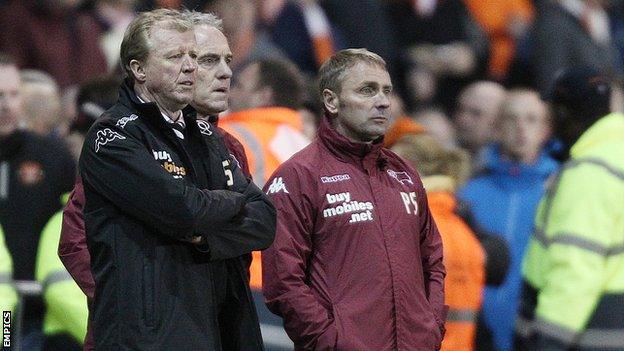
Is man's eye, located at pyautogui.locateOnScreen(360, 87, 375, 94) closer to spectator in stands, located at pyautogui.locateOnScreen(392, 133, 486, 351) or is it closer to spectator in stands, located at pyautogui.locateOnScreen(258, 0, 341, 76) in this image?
spectator in stands, located at pyautogui.locateOnScreen(392, 133, 486, 351)

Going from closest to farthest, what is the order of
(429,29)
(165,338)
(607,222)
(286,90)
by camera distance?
(165,338) → (607,222) → (286,90) → (429,29)

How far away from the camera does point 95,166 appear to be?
538 centimetres

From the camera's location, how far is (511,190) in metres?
9.95

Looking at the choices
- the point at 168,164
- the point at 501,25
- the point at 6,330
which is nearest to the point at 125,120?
the point at 168,164

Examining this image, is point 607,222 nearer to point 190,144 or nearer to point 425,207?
point 425,207

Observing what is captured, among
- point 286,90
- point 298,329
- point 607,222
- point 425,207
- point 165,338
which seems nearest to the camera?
point 165,338

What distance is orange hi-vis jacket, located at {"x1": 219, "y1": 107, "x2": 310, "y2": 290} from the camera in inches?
293

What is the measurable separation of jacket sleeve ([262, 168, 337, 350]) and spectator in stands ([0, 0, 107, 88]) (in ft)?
17.3

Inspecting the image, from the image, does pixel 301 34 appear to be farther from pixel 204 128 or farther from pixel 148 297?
pixel 148 297

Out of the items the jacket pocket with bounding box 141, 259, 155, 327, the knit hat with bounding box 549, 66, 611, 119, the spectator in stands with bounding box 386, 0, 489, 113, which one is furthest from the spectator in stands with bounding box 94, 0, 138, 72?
the jacket pocket with bounding box 141, 259, 155, 327

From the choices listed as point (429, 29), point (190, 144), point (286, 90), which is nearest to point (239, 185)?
point (190, 144)

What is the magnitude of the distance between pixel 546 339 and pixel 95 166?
3.15 metres

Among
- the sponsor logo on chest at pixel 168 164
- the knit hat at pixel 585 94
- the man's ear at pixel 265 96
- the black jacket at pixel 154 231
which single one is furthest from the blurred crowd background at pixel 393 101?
the sponsor logo on chest at pixel 168 164

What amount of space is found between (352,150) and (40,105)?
3.80 meters
